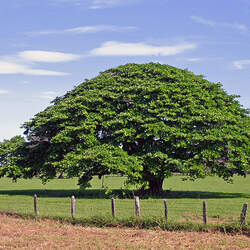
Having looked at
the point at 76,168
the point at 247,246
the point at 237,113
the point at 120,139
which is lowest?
the point at 247,246

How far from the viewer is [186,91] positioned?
124 feet

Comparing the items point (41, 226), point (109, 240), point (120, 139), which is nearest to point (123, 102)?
point (120, 139)

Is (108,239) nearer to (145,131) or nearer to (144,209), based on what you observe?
(144,209)

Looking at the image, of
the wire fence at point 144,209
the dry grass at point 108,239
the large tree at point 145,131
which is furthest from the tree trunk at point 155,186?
the dry grass at point 108,239

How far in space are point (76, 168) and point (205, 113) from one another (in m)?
12.9

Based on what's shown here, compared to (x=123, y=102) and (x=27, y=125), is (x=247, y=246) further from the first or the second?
(x=27, y=125)

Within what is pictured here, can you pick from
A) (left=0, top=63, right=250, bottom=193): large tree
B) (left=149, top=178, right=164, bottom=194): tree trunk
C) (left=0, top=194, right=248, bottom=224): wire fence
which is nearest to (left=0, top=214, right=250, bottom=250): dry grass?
(left=0, top=194, right=248, bottom=224): wire fence

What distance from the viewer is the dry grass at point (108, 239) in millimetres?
17638

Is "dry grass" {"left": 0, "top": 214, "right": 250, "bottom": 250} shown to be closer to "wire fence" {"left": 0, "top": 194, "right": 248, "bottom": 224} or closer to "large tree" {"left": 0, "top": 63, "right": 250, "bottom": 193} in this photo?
"wire fence" {"left": 0, "top": 194, "right": 248, "bottom": 224}

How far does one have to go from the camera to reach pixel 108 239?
18.9m

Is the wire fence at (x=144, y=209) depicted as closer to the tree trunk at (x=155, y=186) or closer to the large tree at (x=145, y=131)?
the large tree at (x=145, y=131)

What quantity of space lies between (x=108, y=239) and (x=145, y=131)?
16199 mm

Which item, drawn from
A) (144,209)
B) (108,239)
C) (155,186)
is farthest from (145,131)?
(108,239)

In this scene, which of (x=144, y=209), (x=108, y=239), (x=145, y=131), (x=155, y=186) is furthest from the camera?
(x=155, y=186)
